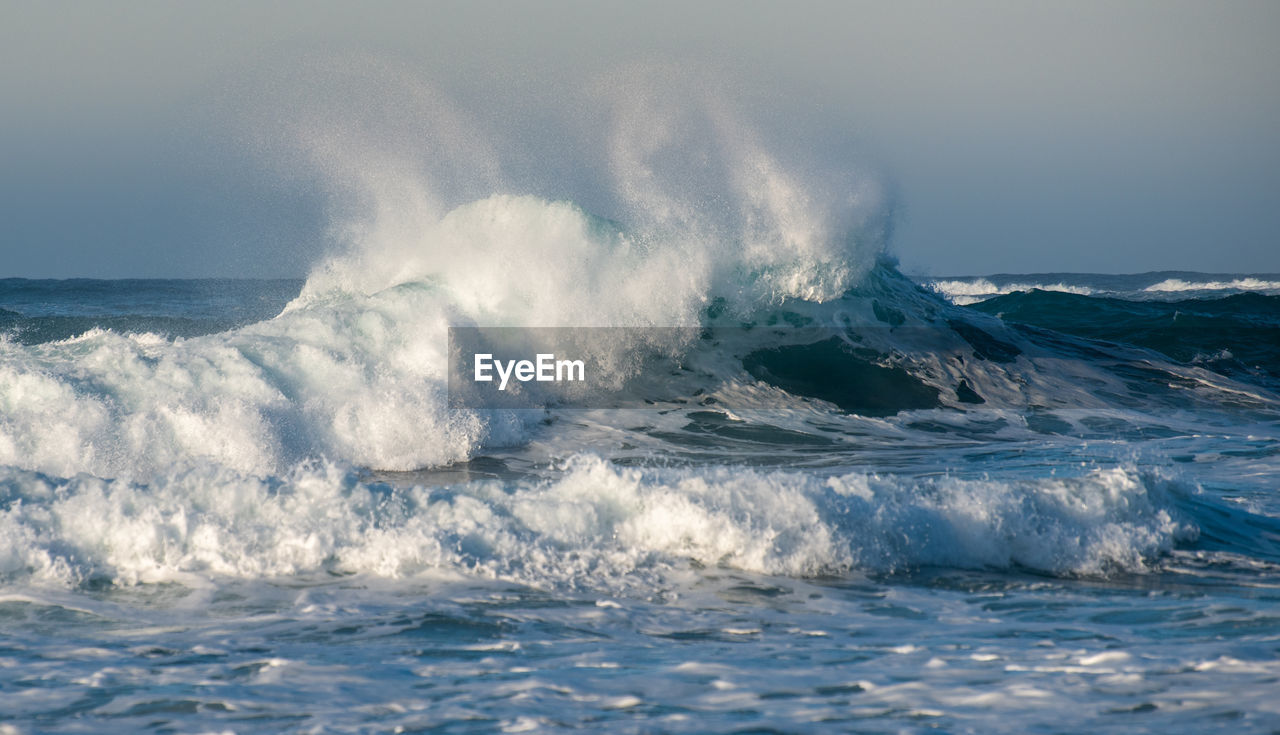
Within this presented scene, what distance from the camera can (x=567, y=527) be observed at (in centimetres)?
567

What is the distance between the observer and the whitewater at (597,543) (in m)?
3.67

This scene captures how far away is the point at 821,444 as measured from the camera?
9789 millimetres

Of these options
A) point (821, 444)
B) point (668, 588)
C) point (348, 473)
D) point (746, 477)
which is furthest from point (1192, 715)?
point (821, 444)

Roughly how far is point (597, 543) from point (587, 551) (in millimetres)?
110

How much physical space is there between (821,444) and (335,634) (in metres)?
6.30

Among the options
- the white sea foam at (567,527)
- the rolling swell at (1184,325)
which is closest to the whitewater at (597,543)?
the white sea foam at (567,527)

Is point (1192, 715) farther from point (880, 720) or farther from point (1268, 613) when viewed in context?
point (1268, 613)

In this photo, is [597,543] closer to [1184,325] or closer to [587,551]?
[587,551]

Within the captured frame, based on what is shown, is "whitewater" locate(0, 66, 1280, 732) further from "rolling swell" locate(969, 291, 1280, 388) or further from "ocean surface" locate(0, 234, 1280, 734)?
"rolling swell" locate(969, 291, 1280, 388)

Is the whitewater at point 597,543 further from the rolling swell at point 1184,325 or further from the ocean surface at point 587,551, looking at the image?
the rolling swell at point 1184,325

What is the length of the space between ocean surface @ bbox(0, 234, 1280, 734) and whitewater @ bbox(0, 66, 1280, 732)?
0.9 inches

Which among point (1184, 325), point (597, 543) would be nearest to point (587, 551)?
point (597, 543)

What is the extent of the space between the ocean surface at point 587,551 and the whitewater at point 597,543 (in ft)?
0.07

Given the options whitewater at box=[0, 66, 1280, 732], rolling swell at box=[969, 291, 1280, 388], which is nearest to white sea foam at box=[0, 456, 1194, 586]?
whitewater at box=[0, 66, 1280, 732]
